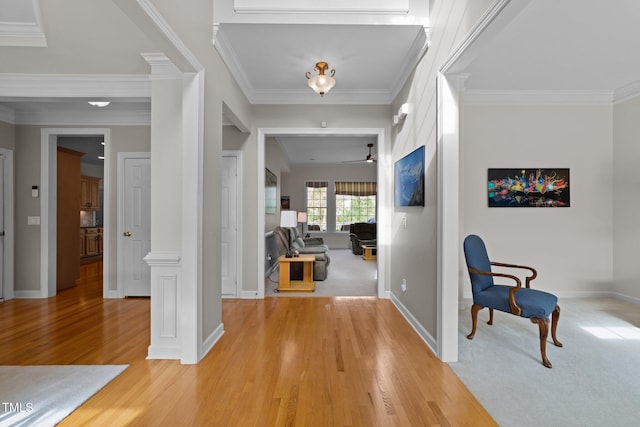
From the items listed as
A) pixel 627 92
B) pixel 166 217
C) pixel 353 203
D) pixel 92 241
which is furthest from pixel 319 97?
pixel 92 241

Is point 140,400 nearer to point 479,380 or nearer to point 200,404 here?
point 200,404

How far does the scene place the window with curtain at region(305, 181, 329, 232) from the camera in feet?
33.4

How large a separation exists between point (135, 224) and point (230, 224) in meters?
1.39

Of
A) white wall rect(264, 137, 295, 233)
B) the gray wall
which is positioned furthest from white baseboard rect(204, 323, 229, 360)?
the gray wall

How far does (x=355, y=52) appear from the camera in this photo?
10.6ft

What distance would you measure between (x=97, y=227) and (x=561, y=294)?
32.2 ft

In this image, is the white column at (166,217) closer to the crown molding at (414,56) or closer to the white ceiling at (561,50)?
the crown molding at (414,56)

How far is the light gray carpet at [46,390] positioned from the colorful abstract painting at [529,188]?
4.77 metres

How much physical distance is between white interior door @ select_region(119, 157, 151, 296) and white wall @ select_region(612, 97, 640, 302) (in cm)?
670

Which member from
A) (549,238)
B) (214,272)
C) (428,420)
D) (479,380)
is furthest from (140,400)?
(549,238)

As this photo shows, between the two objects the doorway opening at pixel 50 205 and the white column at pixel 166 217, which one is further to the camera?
the doorway opening at pixel 50 205

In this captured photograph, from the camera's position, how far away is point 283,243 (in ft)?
18.1

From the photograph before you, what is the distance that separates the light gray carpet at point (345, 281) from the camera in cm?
460

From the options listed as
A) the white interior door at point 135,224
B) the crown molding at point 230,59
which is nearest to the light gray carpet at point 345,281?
the white interior door at point 135,224
